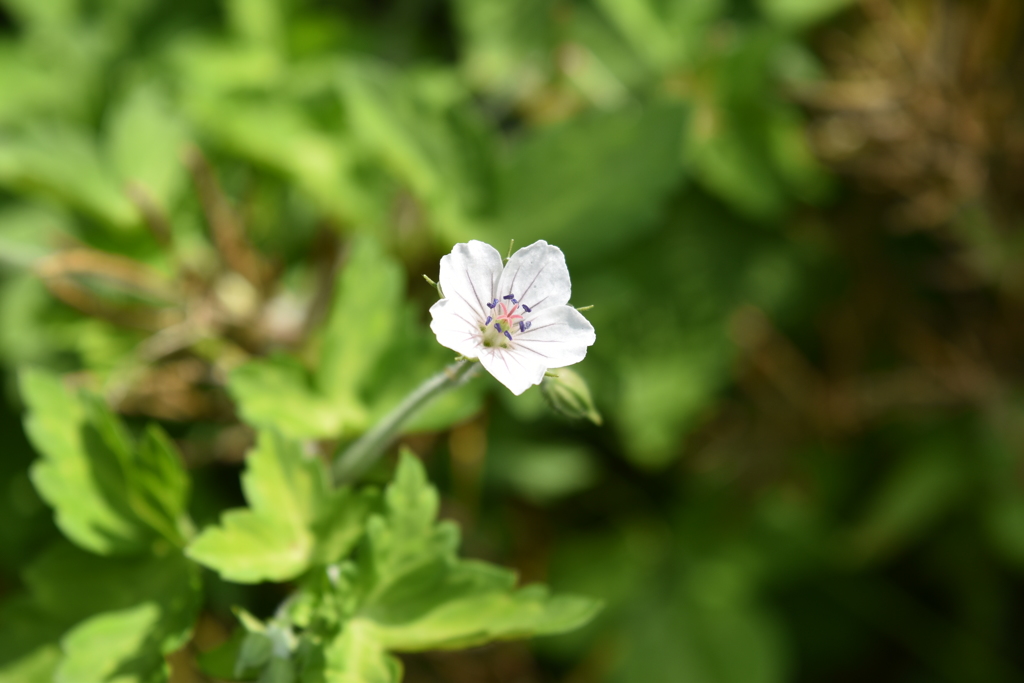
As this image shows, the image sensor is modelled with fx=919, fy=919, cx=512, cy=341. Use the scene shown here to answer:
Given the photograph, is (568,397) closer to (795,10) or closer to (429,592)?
(429,592)

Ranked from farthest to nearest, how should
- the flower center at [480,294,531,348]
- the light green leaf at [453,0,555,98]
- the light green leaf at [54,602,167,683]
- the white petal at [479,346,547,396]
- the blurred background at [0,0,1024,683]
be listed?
the light green leaf at [453,0,555,98] → the blurred background at [0,0,1024,683] → the light green leaf at [54,602,167,683] → the flower center at [480,294,531,348] → the white petal at [479,346,547,396]

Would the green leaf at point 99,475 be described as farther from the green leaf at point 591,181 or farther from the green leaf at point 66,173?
the green leaf at point 591,181

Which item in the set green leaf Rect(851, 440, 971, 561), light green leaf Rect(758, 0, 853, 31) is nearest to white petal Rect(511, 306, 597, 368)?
light green leaf Rect(758, 0, 853, 31)

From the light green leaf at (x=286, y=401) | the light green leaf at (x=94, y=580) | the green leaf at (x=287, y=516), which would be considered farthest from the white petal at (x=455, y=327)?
the light green leaf at (x=94, y=580)

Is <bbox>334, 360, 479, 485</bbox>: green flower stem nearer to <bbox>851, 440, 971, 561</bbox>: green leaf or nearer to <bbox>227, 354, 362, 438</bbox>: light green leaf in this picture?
<bbox>227, 354, 362, 438</bbox>: light green leaf

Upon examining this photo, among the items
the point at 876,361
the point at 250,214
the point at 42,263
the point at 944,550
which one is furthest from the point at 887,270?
the point at 42,263
